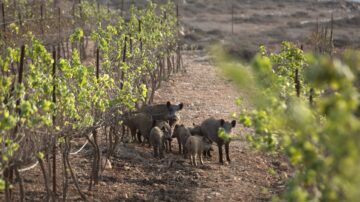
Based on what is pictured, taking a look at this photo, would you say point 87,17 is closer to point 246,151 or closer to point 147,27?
point 147,27

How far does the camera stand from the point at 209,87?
20.8m

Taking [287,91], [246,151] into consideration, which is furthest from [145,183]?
[287,91]

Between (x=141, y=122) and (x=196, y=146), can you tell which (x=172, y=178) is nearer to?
(x=196, y=146)

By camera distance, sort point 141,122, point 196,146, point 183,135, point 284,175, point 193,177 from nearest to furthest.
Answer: point 193,177
point 284,175
point 196,146
point 183,135
point 141,122

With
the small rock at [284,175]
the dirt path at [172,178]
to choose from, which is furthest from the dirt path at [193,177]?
the small rock at [284,175]

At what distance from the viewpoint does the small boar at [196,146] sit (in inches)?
464

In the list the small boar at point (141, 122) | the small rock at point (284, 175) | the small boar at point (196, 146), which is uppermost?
the small boar at point (141, 122)

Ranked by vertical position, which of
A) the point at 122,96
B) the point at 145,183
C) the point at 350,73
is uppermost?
the point at 350,73

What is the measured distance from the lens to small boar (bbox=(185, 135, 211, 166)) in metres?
11.8

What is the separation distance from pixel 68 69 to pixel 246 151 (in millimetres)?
6379

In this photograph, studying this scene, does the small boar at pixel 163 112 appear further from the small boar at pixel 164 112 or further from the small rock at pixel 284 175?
the small rock at pixel 284 175

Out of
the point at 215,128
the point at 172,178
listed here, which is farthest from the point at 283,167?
the point at 172,178

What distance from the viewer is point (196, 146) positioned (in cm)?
1179

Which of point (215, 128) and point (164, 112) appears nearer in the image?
point (215, 128)
